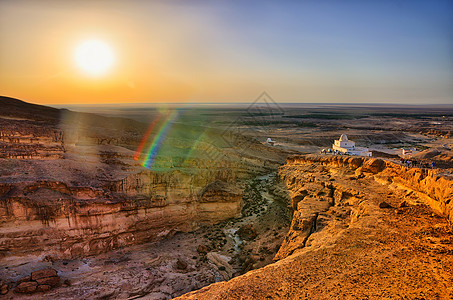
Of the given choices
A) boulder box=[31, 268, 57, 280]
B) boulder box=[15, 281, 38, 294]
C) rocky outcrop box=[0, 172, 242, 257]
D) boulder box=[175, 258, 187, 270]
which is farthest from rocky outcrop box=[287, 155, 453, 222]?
boulder box=[15, 281, 38, 294]

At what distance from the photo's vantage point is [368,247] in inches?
436

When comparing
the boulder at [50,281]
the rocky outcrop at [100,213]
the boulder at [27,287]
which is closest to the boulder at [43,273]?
the boulder at [50,281]

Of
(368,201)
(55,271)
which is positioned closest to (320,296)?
(368,201)

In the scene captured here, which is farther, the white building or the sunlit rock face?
the white building

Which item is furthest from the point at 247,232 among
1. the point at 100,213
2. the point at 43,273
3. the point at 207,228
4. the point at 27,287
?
the point at 27,287

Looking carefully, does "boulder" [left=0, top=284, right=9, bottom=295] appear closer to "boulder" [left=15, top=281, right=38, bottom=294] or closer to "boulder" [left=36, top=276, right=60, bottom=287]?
"boulder" [left=15, top=281, right=38, bottom=294]

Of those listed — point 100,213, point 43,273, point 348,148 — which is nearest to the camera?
point 43,273

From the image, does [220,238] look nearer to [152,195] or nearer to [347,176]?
[152,195]

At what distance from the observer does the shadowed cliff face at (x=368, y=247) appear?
8969 mm

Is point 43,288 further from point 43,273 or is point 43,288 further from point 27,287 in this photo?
point 43,273

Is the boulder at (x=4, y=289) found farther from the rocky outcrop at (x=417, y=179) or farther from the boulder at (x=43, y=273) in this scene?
the rocky outcrop at (x=417, y=179)

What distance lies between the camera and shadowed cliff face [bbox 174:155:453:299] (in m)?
8.97

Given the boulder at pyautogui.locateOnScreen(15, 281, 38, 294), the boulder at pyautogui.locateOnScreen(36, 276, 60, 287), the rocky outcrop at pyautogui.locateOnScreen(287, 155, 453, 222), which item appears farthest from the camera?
the boulder at pyautogui.locateOnScreen(36, 276, 60, 287)

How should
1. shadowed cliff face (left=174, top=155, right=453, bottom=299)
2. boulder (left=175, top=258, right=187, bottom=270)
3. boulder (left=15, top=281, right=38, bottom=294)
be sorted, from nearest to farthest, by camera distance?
1. shadowed cliff face (left=174, top=155, right=453, bottom=299)
2. boulder (left=15, top=281, right=38, bottom=294)
3. boulder (left=175, top=258, right=187, bottom=270)
